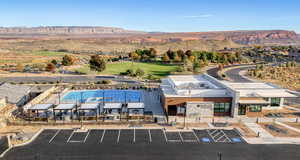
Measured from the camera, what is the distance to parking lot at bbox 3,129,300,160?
75.6 ft

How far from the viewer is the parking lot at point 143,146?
23031 millimetres

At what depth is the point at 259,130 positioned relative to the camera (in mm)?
29828

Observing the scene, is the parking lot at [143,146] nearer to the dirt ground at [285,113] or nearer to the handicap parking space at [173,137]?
the handicap parking space at [173,137]

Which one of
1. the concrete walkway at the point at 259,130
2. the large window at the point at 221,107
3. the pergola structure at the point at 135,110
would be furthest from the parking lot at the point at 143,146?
the large window at the point at 221,107

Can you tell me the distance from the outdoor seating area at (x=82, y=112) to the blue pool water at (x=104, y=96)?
6.69 m

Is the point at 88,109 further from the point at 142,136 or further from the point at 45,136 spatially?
the point at 142,136

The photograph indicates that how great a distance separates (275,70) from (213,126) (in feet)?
200

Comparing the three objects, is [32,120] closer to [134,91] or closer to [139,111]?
[139,111]

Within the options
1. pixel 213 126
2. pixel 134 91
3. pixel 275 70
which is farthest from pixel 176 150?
pixel 275 70

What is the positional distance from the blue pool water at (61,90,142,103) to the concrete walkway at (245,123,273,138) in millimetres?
19729

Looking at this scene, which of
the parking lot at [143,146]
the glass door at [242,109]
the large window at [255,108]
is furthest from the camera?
the large window at [255,108]

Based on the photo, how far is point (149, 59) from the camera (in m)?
103

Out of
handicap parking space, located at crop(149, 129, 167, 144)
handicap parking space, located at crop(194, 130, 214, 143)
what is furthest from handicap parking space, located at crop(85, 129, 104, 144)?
handicap parking space, located at crop(194, 130, 214, 143)

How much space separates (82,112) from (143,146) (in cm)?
1399
